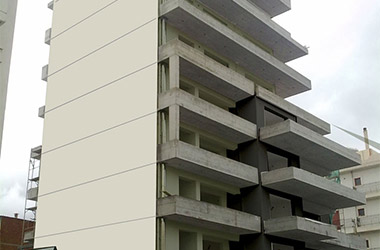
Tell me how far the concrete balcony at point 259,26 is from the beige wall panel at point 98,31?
202 inches

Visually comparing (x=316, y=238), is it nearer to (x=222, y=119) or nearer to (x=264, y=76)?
(x=222, y=119)

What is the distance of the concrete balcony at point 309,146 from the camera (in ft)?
103

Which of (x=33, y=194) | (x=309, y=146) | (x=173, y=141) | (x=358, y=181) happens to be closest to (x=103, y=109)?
(x=173, y=141)

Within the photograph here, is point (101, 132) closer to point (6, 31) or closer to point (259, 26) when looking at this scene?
point (259, 26)

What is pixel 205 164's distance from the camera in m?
27.3

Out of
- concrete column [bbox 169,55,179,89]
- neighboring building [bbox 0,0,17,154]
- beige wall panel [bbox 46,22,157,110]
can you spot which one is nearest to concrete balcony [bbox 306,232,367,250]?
concrete column [bbox 169,55,179,89]

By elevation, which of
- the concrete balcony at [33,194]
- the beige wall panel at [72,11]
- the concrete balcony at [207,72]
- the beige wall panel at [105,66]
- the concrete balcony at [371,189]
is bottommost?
the concrete balcony at [33,194]

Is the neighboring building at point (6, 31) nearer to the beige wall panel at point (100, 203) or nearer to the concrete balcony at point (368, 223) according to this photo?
the beige wall panel at point (100, 203)

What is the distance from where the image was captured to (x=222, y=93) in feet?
107

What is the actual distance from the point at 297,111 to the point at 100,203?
49.0 ft

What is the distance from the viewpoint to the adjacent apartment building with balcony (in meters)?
27.3

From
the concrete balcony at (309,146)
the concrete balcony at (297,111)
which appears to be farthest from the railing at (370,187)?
the concrete balcony at (297,111)

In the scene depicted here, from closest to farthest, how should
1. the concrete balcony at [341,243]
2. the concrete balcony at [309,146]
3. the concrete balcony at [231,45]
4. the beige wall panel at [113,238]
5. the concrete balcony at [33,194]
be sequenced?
the beige wall panel at [113,238] → the concrete balcony at [231,45] → the concrete balcony at [309,146] → the concrete balcony at [341,243] → the concrete balcony at [33,194]

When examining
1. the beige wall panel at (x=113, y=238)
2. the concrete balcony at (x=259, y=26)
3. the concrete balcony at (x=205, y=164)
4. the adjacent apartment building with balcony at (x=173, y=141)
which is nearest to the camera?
the beige wall panel at (x=113, y=238)
